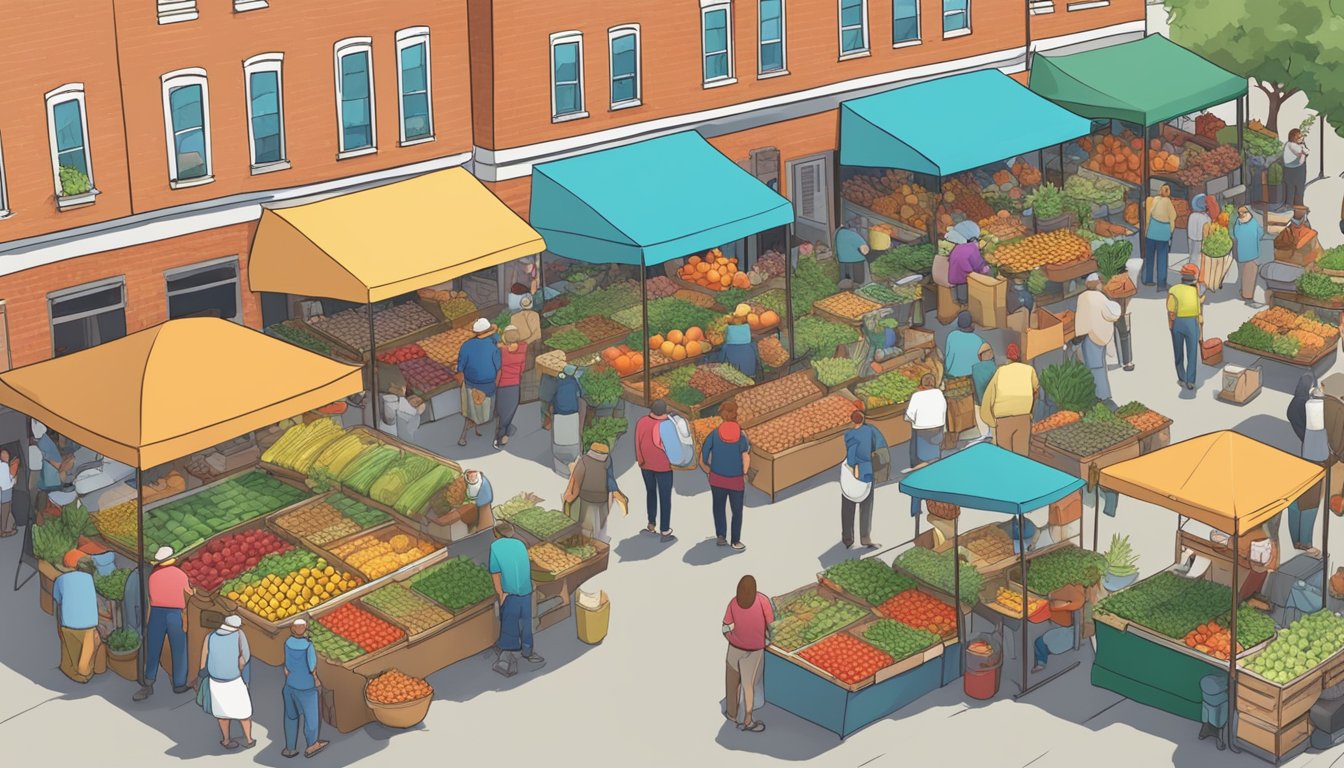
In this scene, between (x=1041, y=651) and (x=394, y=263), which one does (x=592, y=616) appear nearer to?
(x=1041, y=651)

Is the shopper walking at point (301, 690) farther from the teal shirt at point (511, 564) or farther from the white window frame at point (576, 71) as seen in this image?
the white window frame at point (576, 71)

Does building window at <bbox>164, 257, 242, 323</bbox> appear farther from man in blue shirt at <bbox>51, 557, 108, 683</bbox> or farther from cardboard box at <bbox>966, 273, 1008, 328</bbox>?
cardboard box at <bbox>966, 273, 1008, 328</bbox>

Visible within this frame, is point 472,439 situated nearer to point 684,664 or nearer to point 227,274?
point 227,274

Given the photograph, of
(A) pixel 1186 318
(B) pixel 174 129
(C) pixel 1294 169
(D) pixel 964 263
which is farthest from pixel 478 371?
(C) pixel 1294 169

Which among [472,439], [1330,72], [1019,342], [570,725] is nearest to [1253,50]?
[1330,72]

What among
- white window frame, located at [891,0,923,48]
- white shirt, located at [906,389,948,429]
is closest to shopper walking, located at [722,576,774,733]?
white shirt, located at [906,389,948,429]

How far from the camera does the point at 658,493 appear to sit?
84.4 feet

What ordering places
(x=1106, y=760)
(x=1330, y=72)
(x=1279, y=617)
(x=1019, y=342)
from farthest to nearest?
(x=1330, y=72)
(x=1019, y=342)
(x=1279, y=617)
(x=1106, y=760)

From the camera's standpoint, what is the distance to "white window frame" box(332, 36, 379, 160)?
95.5 feet

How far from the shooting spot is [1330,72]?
39.5 metres

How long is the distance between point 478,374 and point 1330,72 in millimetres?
19277

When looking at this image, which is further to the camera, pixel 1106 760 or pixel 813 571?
pixel 813 571

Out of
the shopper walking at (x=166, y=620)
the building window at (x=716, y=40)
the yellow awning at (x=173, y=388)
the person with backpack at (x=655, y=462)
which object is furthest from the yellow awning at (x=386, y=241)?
the shopper walking at (x=166, y=620)

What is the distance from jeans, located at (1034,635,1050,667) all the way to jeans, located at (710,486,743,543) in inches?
169
